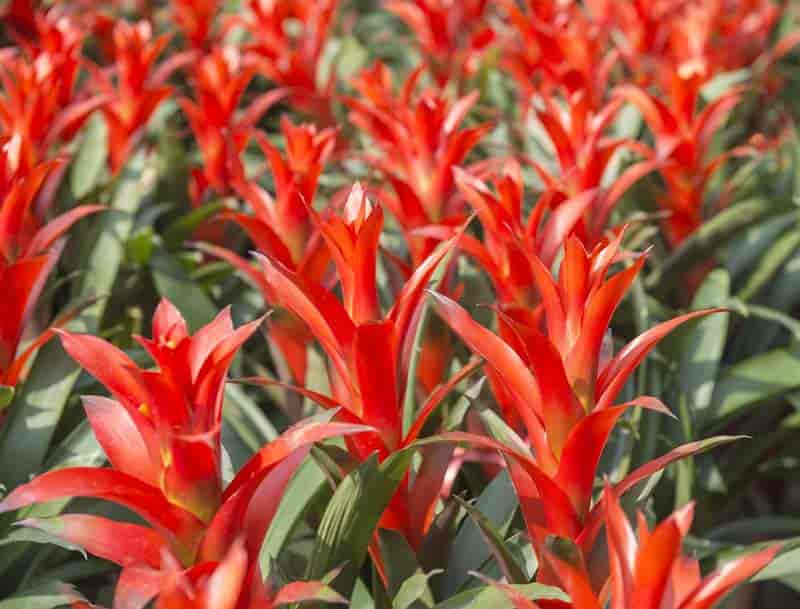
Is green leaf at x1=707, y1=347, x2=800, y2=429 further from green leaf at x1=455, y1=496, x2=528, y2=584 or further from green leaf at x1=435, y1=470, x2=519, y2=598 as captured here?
green leaf at x1=455, y1=496, x2=528, y2=584

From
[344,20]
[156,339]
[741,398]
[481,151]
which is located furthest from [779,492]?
[344,20]

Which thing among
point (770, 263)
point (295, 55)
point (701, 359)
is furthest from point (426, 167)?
point (295, 55)

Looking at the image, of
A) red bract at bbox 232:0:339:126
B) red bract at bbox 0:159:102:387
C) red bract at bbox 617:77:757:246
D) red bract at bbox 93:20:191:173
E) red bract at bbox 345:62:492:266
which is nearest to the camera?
red bract at bbox 0:159:102:387

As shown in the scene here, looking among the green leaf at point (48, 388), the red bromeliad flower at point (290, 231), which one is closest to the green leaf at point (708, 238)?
the red bromeliad flower at point (290, 231)

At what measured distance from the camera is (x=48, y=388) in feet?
5.73

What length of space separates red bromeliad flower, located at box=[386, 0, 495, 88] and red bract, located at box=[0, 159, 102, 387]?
4.99 feet

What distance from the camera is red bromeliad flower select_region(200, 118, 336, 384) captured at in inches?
69.2

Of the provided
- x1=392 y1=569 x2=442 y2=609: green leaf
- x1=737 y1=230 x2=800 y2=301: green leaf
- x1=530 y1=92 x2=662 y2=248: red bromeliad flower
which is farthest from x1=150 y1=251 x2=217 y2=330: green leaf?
x1=737 y1=230 x2=800 y2=301: green leaf

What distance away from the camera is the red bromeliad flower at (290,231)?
1758 mm

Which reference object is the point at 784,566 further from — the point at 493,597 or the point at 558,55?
the point at 558,55

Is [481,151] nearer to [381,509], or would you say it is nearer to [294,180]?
[294,180]

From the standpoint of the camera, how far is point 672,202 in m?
2.35

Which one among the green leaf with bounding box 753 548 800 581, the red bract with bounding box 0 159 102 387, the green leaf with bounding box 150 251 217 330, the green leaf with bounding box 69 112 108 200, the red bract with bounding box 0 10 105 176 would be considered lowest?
the green leaf with bounding box 753 548 800 581

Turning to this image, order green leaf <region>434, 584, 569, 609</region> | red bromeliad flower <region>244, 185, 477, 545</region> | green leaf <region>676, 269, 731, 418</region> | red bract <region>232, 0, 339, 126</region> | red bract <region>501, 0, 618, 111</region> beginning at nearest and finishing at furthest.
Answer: green leaf <region>434, 584, 569, 609</region> < red bromeliad flower <region>244, 185, 477, 545</region> < green leaf <region>676, 269, 731, 418</region> < red bract <region>501, 0, 618, 111</region> < red bract <region>232, 0, 339, 126</region>
